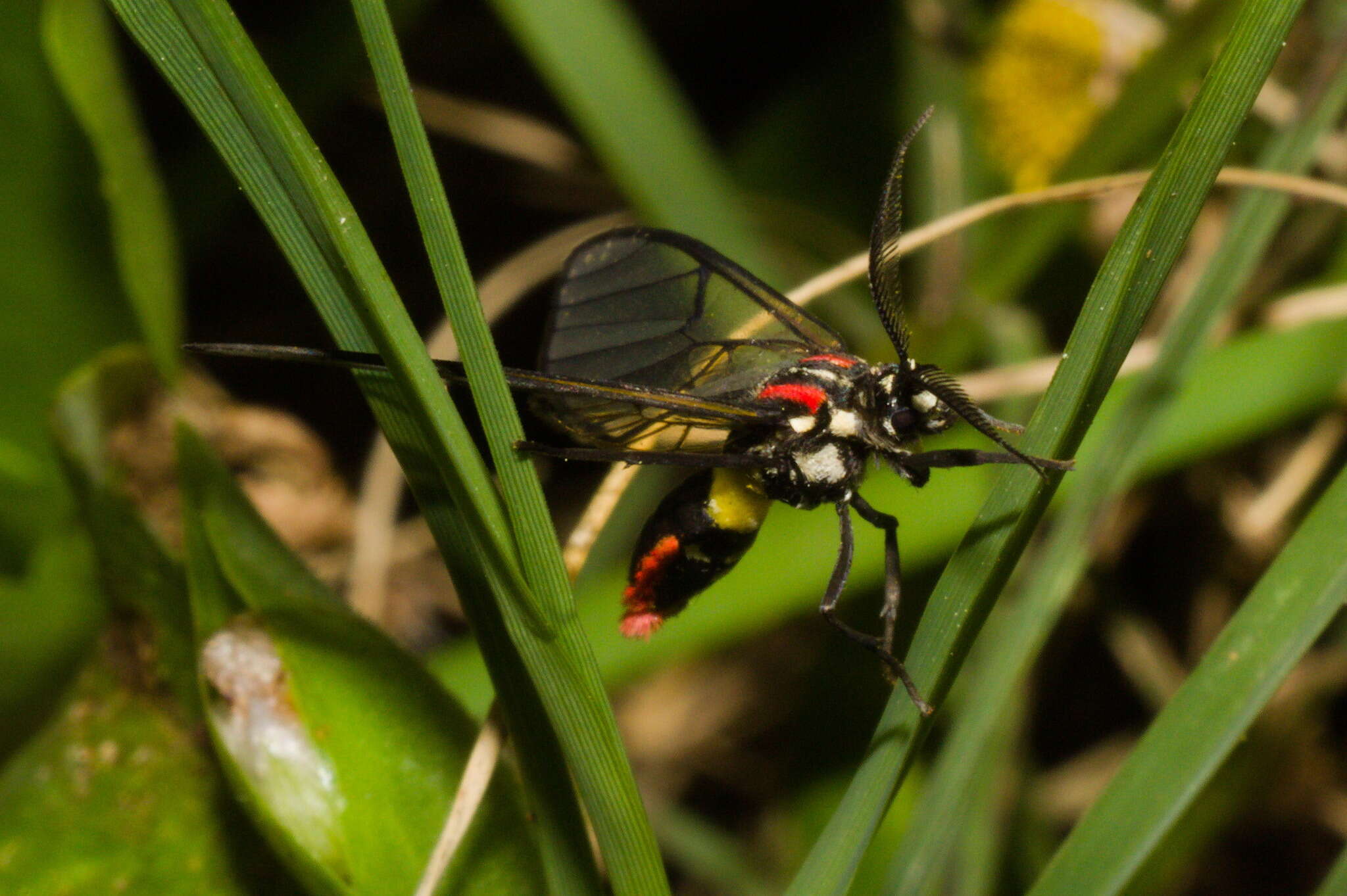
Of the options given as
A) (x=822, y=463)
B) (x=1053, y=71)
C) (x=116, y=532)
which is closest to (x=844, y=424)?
(x=822, y=463)

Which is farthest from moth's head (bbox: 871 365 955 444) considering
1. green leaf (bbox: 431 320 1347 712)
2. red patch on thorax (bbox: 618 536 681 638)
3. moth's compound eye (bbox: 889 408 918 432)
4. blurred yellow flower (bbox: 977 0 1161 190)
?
blurred yellow flower (bbox: 977 0 1161 190)

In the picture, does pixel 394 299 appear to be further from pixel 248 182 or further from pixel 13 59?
pixel 13 59

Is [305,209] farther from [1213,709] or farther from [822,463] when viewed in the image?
[1213,709]

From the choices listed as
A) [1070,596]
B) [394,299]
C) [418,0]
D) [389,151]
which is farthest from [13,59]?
[1070,596]

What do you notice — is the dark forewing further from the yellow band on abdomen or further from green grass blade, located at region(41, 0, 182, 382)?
green grass blade, located at region(41, 0, 182, 382)

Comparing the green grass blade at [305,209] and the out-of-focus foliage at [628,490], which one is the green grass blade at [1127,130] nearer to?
the out-of-focus foliage at [628,490]

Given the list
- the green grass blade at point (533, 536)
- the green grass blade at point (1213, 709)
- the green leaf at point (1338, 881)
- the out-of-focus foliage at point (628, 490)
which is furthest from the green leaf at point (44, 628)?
the green leaf at point (1338, 881)
